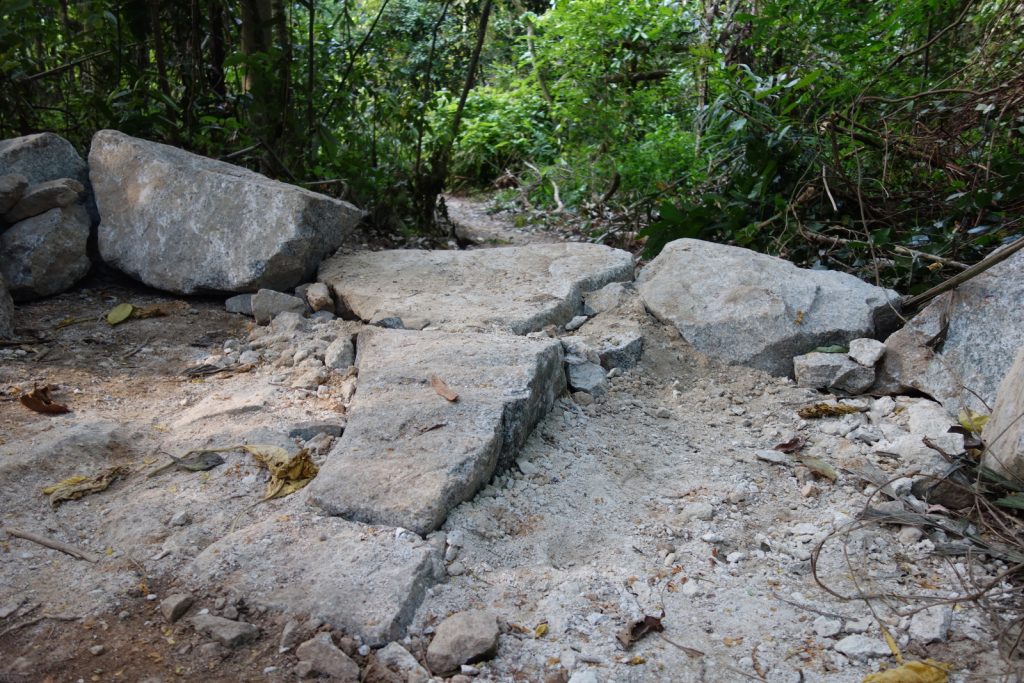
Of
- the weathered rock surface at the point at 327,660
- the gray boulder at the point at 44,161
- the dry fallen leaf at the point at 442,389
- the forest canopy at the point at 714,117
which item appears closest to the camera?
the weathered rock surface at the point at 327,660

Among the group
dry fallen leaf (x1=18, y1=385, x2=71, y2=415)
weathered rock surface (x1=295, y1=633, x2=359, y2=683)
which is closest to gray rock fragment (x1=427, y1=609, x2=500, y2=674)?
weathered rock surface (x1=295, y1=633, x2=359, y2=683)

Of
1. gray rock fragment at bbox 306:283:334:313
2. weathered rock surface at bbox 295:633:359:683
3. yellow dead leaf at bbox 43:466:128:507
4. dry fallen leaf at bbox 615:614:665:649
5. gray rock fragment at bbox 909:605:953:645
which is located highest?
gray rock fragment at bbox 306:283:334:313

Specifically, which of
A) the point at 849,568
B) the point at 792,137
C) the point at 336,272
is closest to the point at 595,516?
the point at 849,568

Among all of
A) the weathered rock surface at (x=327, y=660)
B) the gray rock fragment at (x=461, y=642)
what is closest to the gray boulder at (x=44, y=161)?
the weathered rock surface at (x=327, y=660)

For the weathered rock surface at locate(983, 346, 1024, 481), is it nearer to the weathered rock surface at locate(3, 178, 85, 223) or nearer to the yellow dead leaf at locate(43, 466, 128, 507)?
the yellow dead leaf at locate(43, 466, 128, 507)

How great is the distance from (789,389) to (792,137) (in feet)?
5.46

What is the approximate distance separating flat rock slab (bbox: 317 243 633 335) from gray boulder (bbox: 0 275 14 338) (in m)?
1.15

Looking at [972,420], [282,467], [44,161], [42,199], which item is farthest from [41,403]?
[972,420]

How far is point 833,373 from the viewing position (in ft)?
9.40

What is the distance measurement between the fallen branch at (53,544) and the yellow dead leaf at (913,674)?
1.67 metres

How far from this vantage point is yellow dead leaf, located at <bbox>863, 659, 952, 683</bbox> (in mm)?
1583

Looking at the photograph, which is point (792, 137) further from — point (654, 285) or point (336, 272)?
point (336, 272)

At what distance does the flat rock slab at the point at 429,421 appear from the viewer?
196cm

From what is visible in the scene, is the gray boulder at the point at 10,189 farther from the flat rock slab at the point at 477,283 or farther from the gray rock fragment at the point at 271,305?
the flat rock slab at the point at 477,283
